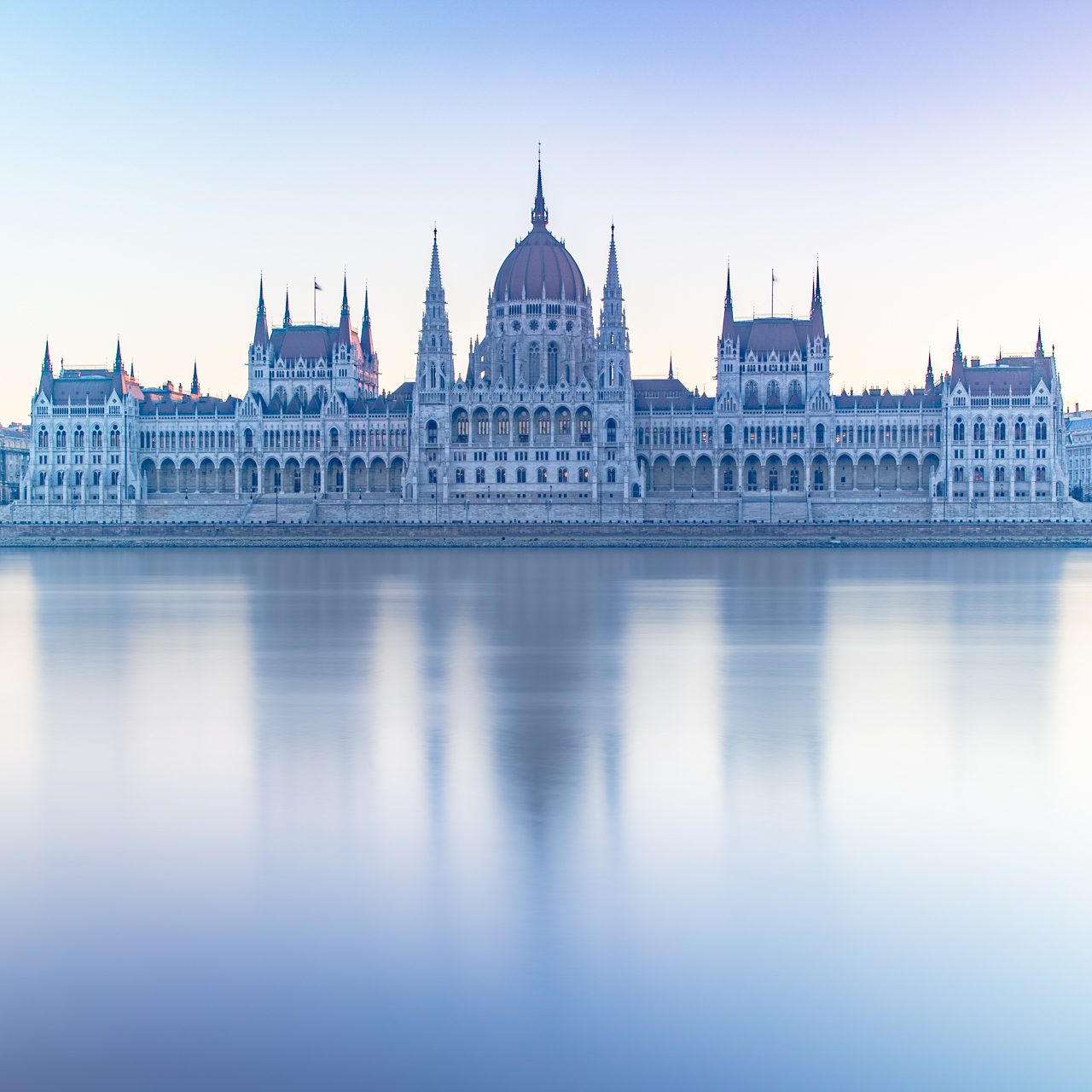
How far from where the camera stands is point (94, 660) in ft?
78.0

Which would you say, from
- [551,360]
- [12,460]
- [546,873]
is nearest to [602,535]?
[551,360]

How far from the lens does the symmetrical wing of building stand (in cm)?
9888

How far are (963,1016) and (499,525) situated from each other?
261 ft

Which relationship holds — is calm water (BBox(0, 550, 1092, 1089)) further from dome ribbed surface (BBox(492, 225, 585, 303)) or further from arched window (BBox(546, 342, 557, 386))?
dome ribbed surface (BBox(492, 225, 585, 303))

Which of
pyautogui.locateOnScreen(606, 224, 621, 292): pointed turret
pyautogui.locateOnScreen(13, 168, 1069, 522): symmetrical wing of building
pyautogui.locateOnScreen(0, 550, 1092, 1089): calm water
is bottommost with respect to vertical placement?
pyautogui.locateOnScreen(0, 550, 1092, 1089): calm water

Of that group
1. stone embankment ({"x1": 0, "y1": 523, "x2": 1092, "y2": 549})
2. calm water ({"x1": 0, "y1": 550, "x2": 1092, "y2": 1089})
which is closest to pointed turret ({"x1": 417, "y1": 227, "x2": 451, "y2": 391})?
stone embankment ({"x1": 0, "y1": 523, "x2": 1092, "y2": 549})

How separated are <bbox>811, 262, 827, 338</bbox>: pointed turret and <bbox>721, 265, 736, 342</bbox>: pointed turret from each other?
6.79 meters

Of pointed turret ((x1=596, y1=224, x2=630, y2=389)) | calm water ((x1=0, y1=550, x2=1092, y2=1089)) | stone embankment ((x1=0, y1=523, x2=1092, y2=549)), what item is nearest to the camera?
calm water ((x1=0, y1=550, x2=1092, y2=1089))

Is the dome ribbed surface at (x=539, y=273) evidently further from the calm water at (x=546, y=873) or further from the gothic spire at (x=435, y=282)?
the calm water at (x=546, y=873)

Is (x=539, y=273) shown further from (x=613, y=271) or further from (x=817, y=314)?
(x=817, y=314)

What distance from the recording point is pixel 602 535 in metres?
83.6

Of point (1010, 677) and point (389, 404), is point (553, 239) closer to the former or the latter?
point (389, 404)

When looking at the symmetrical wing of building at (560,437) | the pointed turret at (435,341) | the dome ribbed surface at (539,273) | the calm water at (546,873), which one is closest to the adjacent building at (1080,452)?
the symmetrical wing of building at (560,437)

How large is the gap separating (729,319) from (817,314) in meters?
7.62
